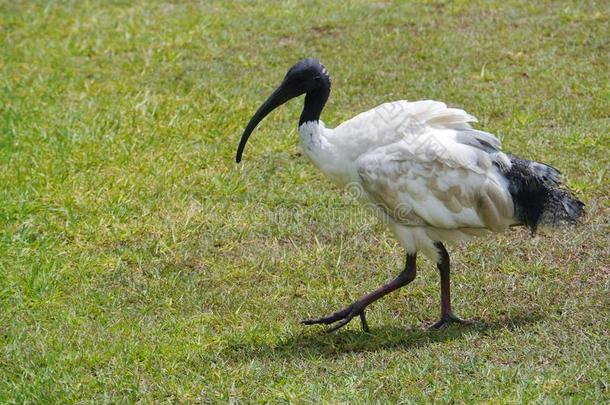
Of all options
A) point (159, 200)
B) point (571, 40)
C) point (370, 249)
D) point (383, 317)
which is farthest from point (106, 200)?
point (571, 40)

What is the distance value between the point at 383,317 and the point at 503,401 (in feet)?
4.34

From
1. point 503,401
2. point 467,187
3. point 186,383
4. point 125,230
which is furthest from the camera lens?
point 125,230

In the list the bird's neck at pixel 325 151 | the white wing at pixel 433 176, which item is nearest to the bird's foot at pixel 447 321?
the white wing at pixel 433 176

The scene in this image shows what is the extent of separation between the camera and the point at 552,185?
5.91 m

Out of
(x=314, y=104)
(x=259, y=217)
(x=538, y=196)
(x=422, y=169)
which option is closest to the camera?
(x=422, y=169)

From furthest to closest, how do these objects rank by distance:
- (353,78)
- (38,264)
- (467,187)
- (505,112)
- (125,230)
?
1. (353,78)
2. (505,112)
3. (125,230)
4. (38,264)
5. (467,187)

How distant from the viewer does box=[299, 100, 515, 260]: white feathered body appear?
5.78 metres

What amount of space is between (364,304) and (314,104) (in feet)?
→ 3.79

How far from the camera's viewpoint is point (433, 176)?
19.0ft

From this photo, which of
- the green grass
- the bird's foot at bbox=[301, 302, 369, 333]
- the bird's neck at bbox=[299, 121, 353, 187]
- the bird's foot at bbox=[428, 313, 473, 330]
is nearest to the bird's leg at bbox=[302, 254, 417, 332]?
the bird's foot at bbox=[301, 302, 369, 333]

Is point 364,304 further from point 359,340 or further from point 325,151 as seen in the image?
point 325,151

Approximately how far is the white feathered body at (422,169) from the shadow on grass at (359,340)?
0.45m

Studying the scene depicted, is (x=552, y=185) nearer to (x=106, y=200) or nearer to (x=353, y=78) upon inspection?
(x=106, y=200)

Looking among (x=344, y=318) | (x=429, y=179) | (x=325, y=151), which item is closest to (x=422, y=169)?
(x=429, y=179)
